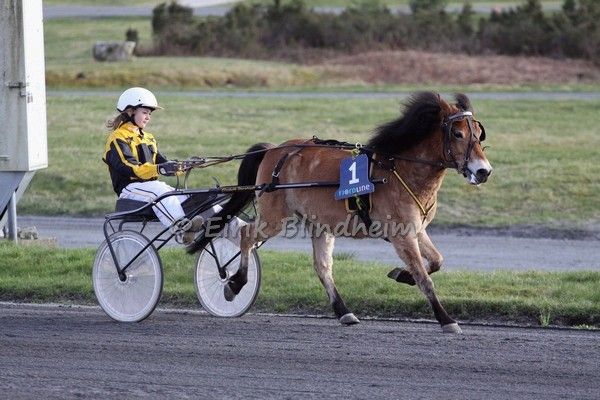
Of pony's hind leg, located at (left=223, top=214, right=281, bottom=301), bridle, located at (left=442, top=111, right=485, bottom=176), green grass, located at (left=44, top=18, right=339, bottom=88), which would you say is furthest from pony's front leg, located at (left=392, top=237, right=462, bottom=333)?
green grass, located at (left=44, top=18, right=339, bottom=88)

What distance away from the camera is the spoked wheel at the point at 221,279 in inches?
356

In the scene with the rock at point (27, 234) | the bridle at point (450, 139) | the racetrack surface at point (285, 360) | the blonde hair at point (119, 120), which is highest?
the blonde hair at point (119, 120)

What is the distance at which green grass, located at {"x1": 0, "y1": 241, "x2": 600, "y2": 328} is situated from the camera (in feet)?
29.7

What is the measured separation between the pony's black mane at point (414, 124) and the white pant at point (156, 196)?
155cm

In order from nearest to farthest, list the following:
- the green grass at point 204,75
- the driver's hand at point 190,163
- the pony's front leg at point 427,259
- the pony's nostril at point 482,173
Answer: the pony's nostril at point 482,173
the pony's front leg at point 427,259
the driver's hand at point 190,163
the green grass at point 204,75

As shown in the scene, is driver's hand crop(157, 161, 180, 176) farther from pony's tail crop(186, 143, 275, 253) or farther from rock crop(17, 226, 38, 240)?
rock crop(17, 226, 38, 240)

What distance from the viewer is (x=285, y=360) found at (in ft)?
24.2

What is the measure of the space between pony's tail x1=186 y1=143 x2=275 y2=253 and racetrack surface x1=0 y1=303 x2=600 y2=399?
610 mm

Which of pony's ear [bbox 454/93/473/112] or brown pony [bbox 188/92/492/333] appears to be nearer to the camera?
brown pony [bbox 188/92/492/333]

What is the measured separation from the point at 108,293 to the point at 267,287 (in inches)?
63.9

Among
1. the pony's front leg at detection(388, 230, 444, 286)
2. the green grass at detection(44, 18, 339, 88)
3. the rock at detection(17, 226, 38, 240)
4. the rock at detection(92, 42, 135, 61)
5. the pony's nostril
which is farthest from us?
the rock at detection(92, 42, 135, 61)

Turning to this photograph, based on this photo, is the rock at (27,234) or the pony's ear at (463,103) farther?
the rock at (27,234)

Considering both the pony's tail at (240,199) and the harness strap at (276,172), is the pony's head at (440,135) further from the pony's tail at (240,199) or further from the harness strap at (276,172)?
the pony's tail at (240,199)

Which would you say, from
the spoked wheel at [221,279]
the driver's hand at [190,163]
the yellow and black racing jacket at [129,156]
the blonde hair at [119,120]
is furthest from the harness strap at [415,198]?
the blonde hair at [119,120]
